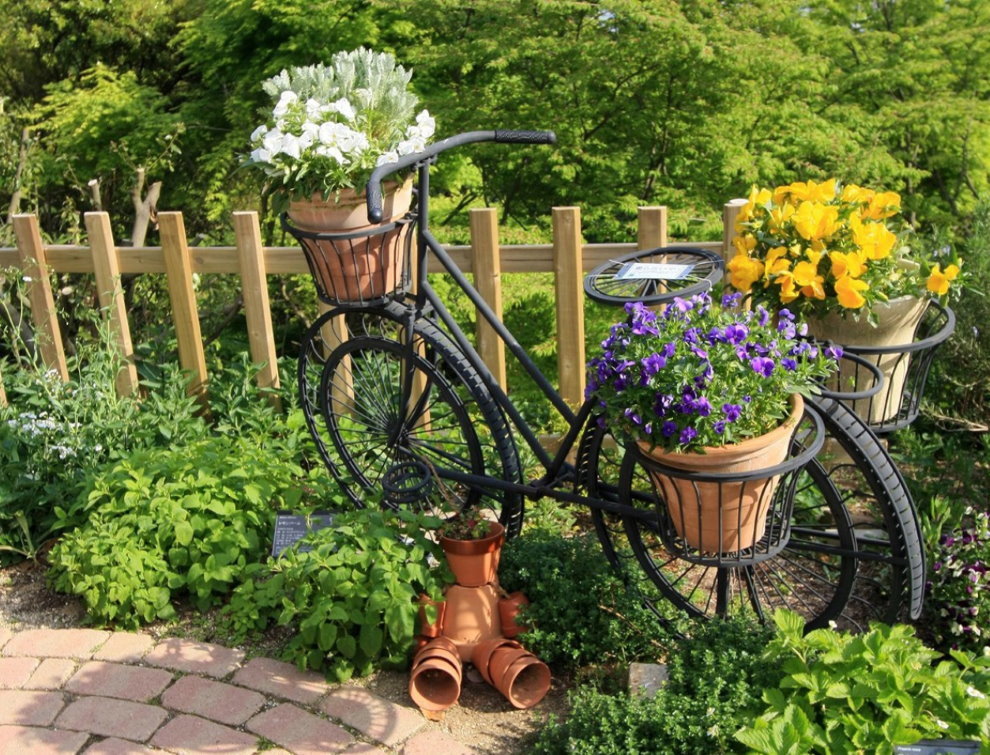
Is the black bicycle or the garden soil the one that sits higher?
the black bicycle

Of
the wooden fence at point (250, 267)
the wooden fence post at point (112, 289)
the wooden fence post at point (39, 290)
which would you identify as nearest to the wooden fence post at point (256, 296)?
the wooden fence at point (250, 267)

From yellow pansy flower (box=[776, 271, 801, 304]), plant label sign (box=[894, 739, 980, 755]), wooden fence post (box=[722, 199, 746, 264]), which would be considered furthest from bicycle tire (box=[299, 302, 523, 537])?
plant label sign (box=[894, 739, 980, 755])

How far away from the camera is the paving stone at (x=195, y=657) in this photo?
3717 millimetres

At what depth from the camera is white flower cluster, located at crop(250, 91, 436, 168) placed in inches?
143

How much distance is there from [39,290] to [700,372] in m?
3.77

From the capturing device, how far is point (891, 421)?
339 centimetres

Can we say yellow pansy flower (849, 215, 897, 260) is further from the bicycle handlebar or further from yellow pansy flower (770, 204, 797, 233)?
the bicycle handlebar

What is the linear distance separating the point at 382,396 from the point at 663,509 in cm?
160

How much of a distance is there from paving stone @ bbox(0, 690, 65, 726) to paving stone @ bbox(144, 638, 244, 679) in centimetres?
→ 33

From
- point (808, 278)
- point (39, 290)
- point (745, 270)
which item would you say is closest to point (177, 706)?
point (745, 270)

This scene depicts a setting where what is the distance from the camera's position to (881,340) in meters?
3.27

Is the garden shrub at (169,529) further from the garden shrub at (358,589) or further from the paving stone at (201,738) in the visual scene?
the paving stone at (201,738)

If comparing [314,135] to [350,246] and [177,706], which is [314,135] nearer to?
[350,246]

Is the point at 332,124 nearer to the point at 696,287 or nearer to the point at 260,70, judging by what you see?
the point at 696,287
